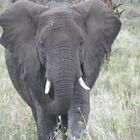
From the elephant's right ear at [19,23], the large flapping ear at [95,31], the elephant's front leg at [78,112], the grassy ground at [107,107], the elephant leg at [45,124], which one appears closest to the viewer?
the grassy ground at [107,107]

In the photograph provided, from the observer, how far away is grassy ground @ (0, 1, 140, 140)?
5.58m

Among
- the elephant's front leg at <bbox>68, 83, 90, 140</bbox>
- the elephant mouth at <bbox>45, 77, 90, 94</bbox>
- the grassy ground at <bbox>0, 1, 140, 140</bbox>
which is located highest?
the elephant mouth at <bbox>45, 77, 90, 94</bbox>

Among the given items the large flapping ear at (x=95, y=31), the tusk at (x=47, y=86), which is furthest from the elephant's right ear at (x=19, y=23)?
the tusk at (x=47, y=86)

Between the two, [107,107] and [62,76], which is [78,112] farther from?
[107,107]

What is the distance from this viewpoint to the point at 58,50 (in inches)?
215

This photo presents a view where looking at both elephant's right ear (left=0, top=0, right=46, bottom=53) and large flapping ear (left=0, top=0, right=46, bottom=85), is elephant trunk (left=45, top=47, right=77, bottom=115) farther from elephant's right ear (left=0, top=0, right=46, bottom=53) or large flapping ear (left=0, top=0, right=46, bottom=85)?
elephant's right ear (left=0, top=0, right=46, bottom=53)

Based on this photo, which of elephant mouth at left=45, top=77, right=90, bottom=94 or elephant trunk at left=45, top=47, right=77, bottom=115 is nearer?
Result: elephant trunk at left=45, top=47, right=77, bottom=115

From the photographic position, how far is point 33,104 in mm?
6656

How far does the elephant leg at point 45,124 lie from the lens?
247 inches

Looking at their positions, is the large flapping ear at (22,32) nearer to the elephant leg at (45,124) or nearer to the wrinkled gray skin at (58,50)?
the wrinkled gray skin at (58,50)

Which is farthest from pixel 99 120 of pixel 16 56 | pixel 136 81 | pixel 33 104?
pixel 136 81

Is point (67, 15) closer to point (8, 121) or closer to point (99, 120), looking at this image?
point (99, 120)

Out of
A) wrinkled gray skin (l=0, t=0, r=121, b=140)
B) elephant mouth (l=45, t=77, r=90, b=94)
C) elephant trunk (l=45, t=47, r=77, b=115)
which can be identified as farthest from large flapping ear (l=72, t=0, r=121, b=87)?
elephant trunk (l=45, t=47, r=77, b=115)

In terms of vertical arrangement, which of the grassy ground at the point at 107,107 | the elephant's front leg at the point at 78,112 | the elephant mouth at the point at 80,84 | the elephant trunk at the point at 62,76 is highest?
the elephant trunk at the point at 62,76
